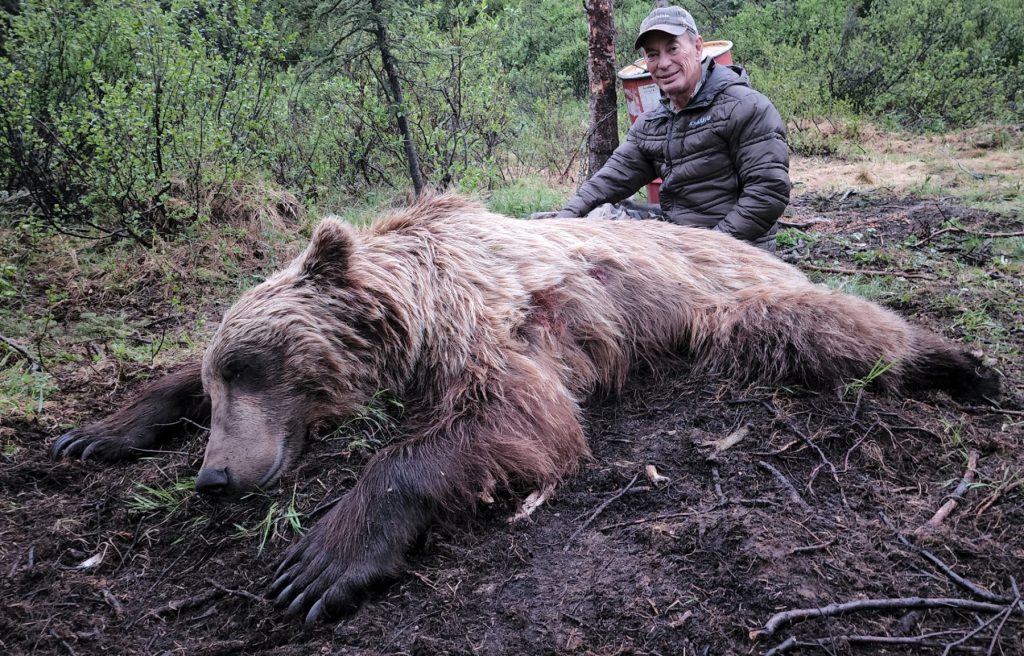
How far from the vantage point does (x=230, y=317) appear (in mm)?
3285

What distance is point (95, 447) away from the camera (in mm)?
3449

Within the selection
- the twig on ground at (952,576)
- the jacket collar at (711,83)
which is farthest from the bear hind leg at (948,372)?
the jacket collar at (711,83)

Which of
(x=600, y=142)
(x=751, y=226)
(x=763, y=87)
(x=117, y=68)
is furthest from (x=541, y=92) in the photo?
(x=751, y=226)

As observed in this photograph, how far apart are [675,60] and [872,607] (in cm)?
382

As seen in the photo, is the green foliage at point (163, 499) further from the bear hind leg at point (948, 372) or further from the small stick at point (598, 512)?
the bear hind leg at point (948, 372)

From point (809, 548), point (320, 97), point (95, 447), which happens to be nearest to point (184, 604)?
point (95, 447)

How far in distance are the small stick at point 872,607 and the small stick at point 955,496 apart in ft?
1.35

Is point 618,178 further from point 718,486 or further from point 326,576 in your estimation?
point 326,576

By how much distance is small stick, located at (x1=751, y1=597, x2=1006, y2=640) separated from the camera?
2.10 metres

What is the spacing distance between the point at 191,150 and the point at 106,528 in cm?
463

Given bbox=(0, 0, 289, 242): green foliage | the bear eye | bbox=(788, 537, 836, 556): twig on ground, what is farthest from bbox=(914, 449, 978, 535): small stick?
bbox=(0, 0, 289, 242): green foliage

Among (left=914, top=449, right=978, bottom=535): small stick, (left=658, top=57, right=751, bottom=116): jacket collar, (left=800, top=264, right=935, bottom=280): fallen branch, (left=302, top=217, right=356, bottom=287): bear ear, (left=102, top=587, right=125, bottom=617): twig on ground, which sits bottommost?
(left=800, top=264, right=935, bottom=280): fallen branch

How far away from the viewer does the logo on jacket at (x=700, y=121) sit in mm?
4848

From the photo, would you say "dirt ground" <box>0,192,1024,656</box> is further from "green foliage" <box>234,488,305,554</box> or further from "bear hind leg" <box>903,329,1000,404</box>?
"bear hind leg" <box>903,329,1000,404</box>
